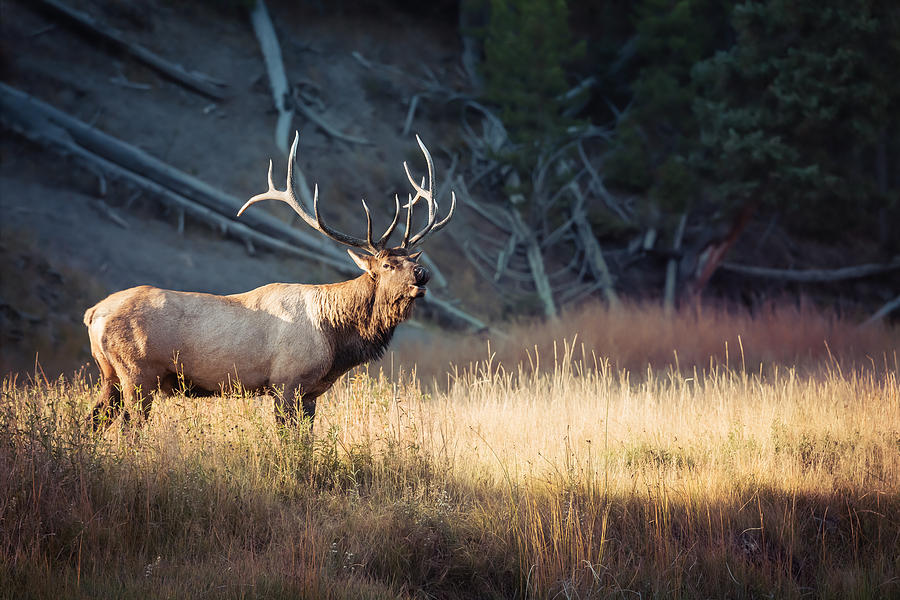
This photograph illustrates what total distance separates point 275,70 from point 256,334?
16114 mm

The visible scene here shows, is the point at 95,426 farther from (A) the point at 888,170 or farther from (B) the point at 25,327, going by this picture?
(A) the point at 888,170

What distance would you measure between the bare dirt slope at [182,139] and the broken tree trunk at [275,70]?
387 millimetres

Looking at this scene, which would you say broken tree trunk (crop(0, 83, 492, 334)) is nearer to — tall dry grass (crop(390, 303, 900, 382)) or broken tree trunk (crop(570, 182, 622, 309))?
tall dry grass (crop(390, 303, 900, 382))

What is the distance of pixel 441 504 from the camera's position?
518cm

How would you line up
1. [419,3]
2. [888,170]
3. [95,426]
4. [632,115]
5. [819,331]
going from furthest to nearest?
[419,3] < [632,115] < [888,170] < [819,331] < [95,426]

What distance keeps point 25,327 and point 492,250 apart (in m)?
11.3

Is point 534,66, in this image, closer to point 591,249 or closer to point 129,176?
point 591,249

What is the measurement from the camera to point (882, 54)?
47.6ft

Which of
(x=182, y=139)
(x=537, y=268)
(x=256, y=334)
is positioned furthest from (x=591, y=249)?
(x=256, y=334)

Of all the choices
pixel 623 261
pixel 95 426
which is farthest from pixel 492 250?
pixel 95 426

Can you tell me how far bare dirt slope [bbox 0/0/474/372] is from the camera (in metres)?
13.5

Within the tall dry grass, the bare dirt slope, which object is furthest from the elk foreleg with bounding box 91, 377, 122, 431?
the tall dry grass

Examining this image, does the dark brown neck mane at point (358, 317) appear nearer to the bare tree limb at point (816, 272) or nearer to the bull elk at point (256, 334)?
the bull elk at point (256, 334)

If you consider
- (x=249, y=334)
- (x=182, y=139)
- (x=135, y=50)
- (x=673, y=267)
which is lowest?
(x=249, y=334)
